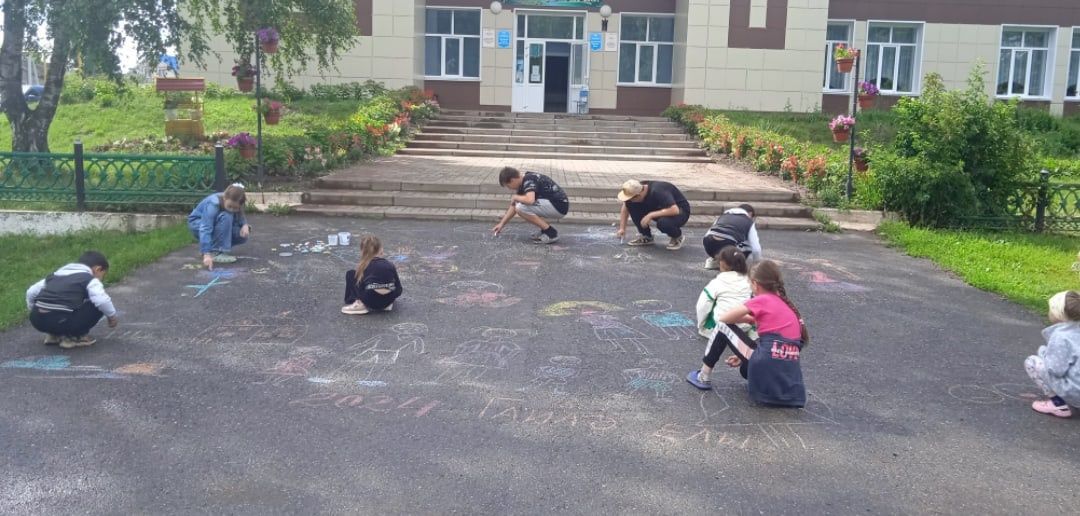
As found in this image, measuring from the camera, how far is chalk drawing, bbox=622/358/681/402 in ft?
18.9

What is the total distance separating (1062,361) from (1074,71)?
2657cm

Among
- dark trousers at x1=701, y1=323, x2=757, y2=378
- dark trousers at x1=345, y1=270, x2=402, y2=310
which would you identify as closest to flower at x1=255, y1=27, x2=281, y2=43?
dark trousers at x1=345, y1=270, x2=402, y2=310

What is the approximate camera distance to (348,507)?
13.4 feet

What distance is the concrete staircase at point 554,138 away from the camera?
19500mm

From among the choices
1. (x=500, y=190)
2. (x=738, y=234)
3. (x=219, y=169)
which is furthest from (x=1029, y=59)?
(x=219, y=169)

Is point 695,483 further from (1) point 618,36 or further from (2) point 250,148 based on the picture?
(1) point 618,36

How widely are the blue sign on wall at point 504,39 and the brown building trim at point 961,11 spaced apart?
9974 mm

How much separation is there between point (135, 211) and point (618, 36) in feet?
59.4

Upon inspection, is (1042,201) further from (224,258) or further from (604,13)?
(604,13)

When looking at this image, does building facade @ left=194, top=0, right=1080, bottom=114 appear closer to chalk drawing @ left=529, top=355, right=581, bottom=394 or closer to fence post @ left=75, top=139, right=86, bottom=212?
fence post @ left=75, top=139, right=86, bottom=212

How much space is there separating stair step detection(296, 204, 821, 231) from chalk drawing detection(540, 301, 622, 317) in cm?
411

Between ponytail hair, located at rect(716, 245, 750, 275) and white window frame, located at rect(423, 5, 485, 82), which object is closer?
ponytail hair, located at rect(716, 245, 750, 275)

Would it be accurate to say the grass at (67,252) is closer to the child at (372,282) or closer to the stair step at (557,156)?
the child at (372,282)

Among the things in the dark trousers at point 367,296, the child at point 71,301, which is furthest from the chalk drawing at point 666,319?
the child at point 71,301
